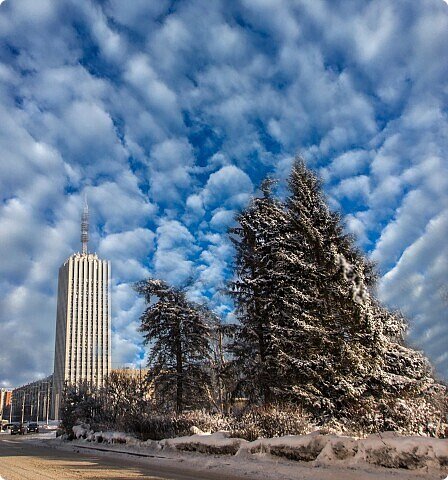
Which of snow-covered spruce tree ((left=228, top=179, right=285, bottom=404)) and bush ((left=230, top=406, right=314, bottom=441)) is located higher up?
snow-covered spruce tree ((left=228, top=179, right=285, bottom=404))

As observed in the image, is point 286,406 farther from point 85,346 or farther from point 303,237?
point 85,346

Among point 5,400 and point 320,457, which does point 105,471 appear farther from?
point 5,400

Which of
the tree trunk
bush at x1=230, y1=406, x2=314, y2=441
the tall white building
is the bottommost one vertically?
bush at x1=230, y1=406, x2=314, y2=441

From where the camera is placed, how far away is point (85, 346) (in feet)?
536

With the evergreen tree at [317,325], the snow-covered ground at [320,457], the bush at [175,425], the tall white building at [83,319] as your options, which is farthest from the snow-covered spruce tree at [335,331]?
the tall white building at [83,319]

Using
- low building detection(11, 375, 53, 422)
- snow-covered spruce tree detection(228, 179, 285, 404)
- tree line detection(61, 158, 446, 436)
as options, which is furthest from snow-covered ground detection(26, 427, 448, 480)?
low building detection(11, 375, 53, 422)

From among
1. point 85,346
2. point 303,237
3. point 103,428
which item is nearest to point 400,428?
point 303,237

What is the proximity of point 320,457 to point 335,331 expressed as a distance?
5.00m

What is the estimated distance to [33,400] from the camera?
134625 millimetres

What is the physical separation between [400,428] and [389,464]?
4.12m

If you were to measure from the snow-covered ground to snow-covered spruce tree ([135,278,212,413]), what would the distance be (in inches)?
381

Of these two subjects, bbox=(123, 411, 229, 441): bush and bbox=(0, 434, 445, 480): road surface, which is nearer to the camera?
bbox=(0, 434, 445, 480): road surface

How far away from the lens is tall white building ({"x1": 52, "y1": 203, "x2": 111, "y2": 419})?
16162cm

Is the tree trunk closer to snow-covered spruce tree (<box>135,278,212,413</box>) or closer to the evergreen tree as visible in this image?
snow-covered spruce tree (<box>135,278,212,413</box>)
